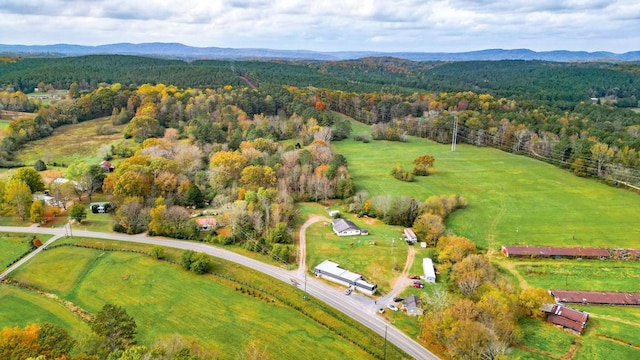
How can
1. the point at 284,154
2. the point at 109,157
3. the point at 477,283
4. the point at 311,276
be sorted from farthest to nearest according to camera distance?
the point at 109,157 → the point at 284,154 → the point at 311,276 → the point at 477,283

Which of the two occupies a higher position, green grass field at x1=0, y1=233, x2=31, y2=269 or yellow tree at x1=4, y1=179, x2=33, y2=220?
yellow tree at x1=4, y1=179, x2=33, y2=220

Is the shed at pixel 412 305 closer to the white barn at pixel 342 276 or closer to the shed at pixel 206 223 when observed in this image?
the white barn at pixel 342 276

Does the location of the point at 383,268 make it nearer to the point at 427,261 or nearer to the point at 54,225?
the point at 427,261

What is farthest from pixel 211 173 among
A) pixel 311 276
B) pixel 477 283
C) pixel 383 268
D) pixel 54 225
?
pixel 477 283

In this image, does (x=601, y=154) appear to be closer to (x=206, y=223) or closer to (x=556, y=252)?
(x=556, y=252)

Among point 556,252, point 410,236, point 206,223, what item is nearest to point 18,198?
point 206,223

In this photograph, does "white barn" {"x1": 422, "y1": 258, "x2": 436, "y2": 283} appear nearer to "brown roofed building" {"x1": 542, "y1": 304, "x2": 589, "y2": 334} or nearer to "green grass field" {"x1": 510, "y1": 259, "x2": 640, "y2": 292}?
"green grass field" {"x1": 510, "y1": 259, "x2": 640, "y2": 292}

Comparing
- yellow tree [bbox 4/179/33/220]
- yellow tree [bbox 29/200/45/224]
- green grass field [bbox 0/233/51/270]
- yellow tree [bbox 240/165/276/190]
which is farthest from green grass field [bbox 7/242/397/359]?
yellow tree [bbox 240/165/276/190]
